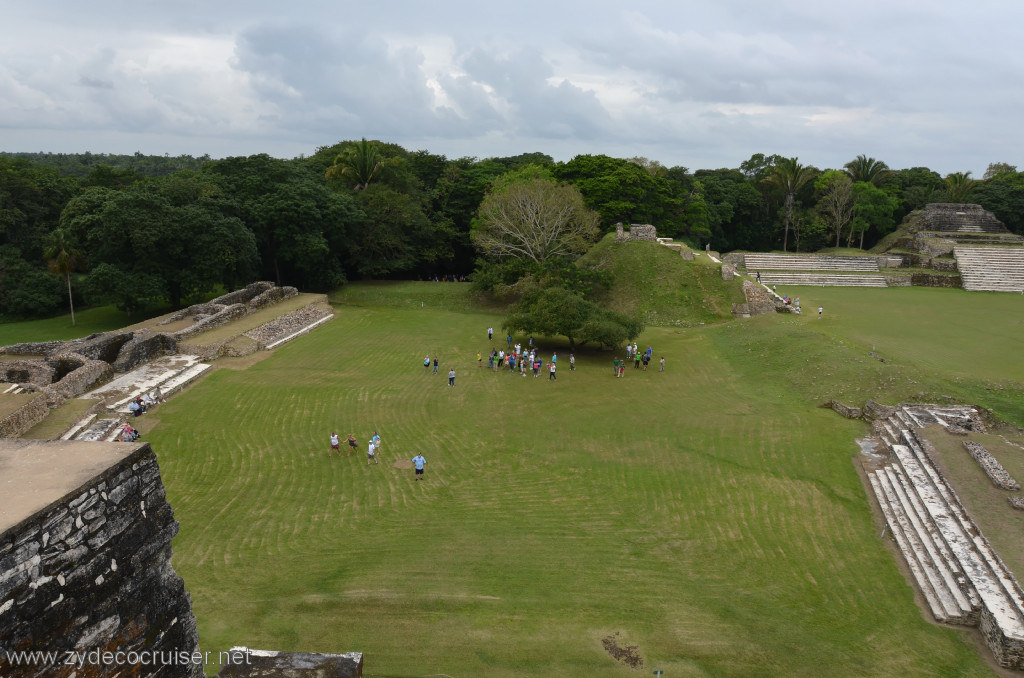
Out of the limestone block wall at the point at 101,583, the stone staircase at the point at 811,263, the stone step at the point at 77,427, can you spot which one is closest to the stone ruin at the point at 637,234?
the stone staircase at the point at 811,263

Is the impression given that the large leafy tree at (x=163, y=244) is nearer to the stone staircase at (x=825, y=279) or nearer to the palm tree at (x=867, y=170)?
the stone staircase at (x=825, y=279)

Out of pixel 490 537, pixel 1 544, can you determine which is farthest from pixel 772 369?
pixel 1 544

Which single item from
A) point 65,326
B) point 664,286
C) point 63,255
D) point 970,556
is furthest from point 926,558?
point 65,326

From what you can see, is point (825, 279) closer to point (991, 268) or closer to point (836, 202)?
point (991, 268)

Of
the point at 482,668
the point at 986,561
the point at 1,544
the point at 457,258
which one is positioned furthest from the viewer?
the point at 457,258

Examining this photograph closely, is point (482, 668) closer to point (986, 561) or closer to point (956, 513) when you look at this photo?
point (986, 561)

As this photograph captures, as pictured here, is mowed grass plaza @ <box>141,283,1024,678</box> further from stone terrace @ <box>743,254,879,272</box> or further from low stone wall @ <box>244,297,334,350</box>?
stone terrace @ <box>743,254,879,272</box>
